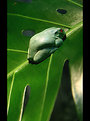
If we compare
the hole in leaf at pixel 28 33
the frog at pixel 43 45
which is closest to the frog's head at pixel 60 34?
the frog at pixel 43 45

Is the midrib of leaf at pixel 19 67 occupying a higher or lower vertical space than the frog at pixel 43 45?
lower

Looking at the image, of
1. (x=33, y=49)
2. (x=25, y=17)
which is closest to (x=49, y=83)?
(x=33, y=49)

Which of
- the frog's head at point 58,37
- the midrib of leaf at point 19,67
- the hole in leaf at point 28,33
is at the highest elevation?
the frog's head at point 58,37

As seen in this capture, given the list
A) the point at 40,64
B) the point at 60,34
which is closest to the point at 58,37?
the point at 60,34
